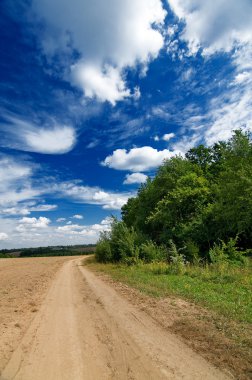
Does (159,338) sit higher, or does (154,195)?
(154,195)

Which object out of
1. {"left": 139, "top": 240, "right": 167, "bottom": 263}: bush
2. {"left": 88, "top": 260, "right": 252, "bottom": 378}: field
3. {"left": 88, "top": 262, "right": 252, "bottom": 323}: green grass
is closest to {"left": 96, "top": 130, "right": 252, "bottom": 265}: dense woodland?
{"left": 139, "top": 240, "right": 167, "bottom": 263}: bush

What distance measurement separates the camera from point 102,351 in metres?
6.36

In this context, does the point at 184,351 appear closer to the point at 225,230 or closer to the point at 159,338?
the point at 159,338

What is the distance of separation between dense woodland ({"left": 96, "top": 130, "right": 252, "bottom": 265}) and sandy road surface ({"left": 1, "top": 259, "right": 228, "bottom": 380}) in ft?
38.3

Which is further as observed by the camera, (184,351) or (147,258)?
(147,258)

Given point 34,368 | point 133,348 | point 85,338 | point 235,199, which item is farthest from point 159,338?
point 235,199

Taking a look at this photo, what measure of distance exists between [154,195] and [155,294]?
94.5 ft

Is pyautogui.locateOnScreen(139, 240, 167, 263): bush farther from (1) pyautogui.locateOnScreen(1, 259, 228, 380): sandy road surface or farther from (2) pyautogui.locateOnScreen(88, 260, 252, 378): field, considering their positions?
(1) pyautogui.locateOnScreen(1, 259, 228, 380): sandy road surface

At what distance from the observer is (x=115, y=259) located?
39969 mm

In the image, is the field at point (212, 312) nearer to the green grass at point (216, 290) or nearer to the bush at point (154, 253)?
the green grass at point (216, 290)

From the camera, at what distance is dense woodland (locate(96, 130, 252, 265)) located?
26031mm

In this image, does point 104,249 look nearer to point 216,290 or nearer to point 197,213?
point 197,213

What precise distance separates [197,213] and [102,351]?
27.3m

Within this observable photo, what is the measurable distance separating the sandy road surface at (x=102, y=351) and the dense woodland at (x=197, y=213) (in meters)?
11.7
